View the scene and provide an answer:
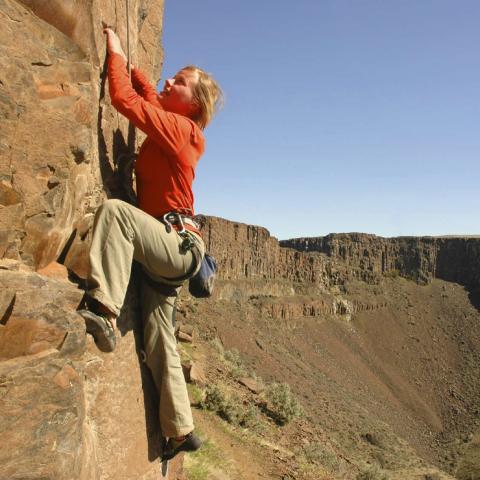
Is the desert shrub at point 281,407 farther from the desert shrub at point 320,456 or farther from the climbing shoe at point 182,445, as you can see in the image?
the climbing shoe at point 182,445

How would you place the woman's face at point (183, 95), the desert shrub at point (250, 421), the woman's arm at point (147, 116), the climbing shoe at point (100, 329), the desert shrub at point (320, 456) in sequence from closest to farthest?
the climbing shoe at point (100, 329)
the woman's arm at point (147, 116)
the woman's face at point (183, 95)
the desert shrub at point (250, 421)
the desert shrub at point (320, 456)

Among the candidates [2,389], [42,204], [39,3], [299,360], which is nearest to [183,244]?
[42,204]

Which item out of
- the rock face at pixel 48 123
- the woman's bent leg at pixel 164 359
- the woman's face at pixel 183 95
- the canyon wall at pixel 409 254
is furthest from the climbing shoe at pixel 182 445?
the canyon wall at pixel 409 254


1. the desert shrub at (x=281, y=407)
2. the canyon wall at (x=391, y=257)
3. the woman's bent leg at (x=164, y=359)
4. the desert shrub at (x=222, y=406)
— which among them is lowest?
the desert shrub at (x=281, y=407)

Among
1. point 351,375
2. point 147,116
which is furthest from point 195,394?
point 351,375

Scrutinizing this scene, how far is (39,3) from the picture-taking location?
10.9ft

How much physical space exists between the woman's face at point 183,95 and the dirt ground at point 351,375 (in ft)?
16.7

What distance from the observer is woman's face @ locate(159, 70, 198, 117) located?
3.94 meters

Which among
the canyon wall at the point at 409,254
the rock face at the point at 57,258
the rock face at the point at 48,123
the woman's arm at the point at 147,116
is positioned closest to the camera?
the rock face at the point at 57,258

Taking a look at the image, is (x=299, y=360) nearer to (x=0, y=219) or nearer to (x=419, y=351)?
(x=419, y=351)

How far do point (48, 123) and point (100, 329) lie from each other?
1.42 metres

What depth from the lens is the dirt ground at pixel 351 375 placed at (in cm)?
1162

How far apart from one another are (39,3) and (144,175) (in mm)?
1391

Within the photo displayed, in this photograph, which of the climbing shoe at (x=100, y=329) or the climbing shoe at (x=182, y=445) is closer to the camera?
the climbing shoe at (x=100, y=329)
